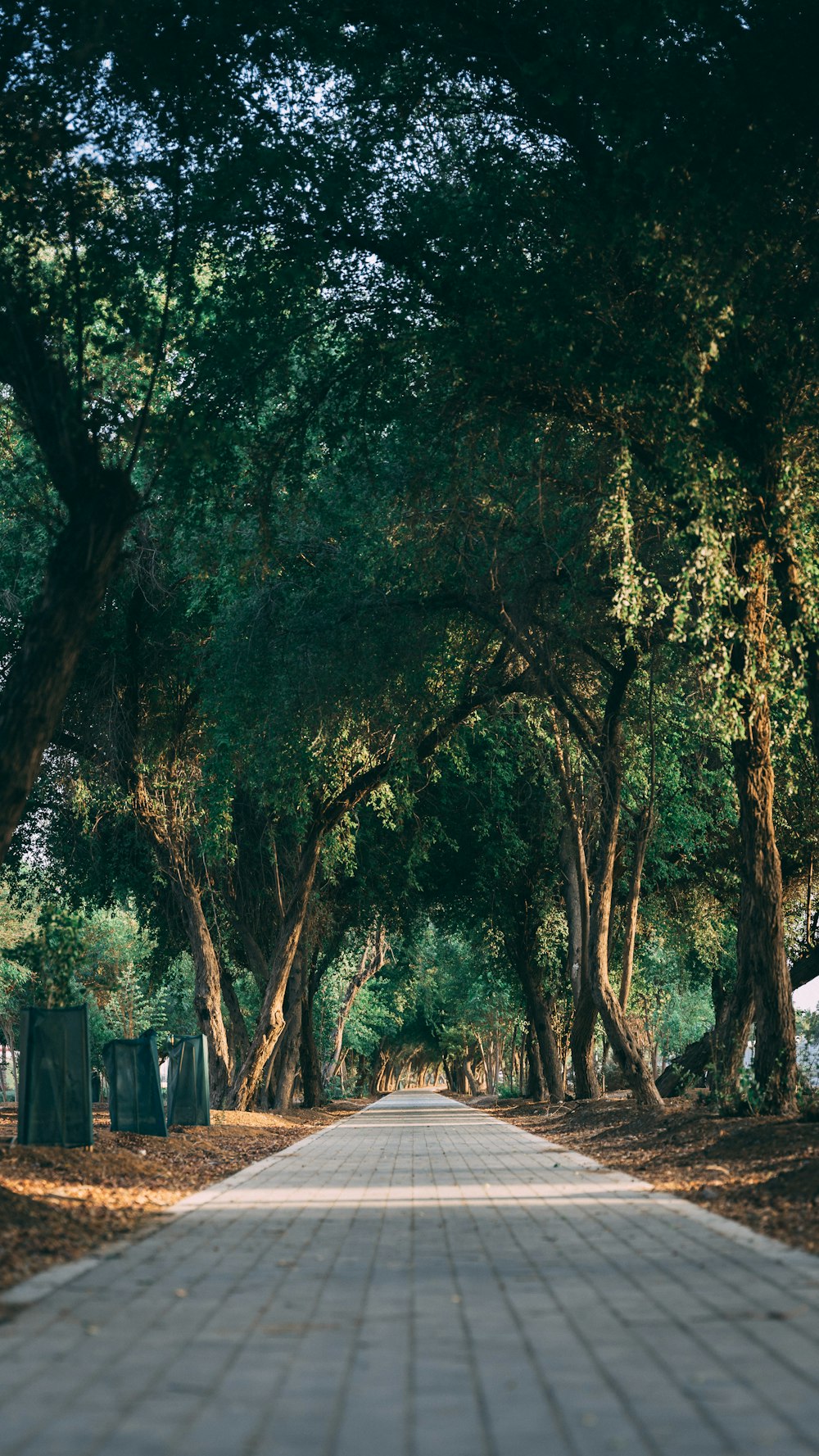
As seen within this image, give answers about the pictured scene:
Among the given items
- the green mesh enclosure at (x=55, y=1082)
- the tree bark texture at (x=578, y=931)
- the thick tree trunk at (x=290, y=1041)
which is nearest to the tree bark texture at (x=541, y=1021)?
the tree bark texture at (x=578, y=931)

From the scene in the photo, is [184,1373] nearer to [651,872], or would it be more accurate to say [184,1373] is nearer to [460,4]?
[460,4]

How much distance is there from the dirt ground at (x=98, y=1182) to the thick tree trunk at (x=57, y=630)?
2.46 meters

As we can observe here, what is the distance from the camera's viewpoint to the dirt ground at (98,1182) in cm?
727

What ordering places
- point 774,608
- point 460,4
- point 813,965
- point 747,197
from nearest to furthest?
point 747,197 < point 460,4 < point 774,608 < point 813,965

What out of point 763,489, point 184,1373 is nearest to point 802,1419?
point 184,1373

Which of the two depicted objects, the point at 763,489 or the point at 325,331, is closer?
the point at 763,489

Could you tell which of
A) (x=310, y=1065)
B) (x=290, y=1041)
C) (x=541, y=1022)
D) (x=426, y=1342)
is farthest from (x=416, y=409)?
(x=310, y=1065)

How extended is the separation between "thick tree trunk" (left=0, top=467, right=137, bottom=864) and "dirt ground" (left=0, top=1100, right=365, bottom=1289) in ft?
8.07

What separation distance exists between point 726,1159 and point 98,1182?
512 centimetres

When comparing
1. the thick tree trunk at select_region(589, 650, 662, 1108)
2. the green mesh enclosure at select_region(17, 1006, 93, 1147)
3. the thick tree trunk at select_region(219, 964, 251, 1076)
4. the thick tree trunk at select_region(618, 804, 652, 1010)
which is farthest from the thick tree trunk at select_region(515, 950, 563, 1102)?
the green mesh enclosure at select_region(17, 1006, 93, 1147)

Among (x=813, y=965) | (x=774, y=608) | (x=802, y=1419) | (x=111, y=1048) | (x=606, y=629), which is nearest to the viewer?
(x=802, y=1419)

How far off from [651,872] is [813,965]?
3.40m

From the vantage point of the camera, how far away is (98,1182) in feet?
34.4

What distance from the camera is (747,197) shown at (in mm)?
10859
